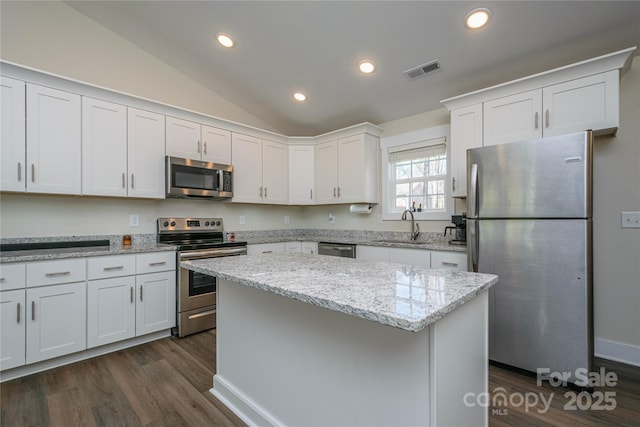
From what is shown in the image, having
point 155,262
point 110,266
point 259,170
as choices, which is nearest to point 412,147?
point 259,170

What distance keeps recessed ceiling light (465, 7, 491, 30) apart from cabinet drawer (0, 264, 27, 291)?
380 centimetres

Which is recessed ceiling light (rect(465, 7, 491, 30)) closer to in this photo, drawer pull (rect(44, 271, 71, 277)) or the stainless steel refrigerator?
the stainless steel refrigerator

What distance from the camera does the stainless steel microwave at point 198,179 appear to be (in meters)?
3.08

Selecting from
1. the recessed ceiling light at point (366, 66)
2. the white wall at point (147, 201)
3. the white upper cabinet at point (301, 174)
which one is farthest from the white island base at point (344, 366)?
the white upper cabinet at point (301, 174)

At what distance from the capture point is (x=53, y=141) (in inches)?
97.3

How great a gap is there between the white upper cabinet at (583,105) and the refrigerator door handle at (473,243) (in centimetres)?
92

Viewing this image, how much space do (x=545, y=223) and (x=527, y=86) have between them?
1.18m

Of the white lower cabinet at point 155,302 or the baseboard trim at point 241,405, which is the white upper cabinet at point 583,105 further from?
the white lower cabinet at point 155,302

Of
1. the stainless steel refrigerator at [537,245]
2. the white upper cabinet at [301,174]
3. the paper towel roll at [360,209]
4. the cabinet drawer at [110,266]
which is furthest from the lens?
the white upper cabinet at [301,174]

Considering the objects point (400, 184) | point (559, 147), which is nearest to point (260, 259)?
point (559, 147)

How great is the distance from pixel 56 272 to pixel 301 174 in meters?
2.90

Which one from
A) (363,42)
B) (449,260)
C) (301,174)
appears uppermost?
(363,42)

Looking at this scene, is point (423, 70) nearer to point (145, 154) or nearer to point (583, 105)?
point (583, 105)

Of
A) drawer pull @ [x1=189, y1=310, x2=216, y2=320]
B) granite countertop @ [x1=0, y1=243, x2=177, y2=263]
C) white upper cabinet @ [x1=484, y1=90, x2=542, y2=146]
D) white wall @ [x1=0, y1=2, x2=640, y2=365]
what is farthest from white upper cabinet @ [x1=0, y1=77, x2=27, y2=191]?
white upper cabinet @ [x1=484, y1=90, x2=542, y2=146]
